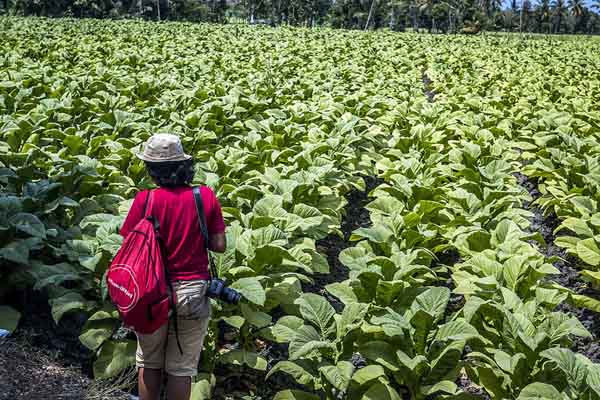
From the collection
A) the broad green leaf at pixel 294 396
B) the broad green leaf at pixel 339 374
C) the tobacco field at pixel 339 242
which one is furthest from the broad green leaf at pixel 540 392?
the broad green leaf at pixel 294 396

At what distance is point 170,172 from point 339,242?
3.94 metres

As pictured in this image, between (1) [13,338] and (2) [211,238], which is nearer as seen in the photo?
(2) [211,238]

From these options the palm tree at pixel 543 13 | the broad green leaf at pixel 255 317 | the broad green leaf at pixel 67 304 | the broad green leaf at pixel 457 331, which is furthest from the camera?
the palm tree at pixel 543 13

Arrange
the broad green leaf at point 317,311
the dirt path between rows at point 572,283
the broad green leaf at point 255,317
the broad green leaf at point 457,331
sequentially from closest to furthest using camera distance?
the broad green leaf at point 457,331
the broad green leaf at point 317,311
the broad green leaf at point 255,317
the dirt path between rows at point 572,283

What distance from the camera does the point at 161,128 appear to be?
795 centimetres

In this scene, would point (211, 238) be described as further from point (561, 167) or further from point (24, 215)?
point (561, 167)

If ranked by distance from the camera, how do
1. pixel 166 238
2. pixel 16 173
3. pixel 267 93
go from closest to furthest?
pixel 166 238 → pixel 16 173 → pixel 267 93

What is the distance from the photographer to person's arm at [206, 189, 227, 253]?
10.0 ft

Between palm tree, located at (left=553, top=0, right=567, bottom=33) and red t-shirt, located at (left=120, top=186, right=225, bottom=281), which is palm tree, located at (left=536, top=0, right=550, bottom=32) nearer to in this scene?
palm tree, located at (left=553, top=0, right=567, bottom=33)

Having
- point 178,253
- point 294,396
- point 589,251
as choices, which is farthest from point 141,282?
point 589,251

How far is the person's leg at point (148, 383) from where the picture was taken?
3.15 m

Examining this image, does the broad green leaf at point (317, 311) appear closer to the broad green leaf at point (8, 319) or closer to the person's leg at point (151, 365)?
the person's leg at point (151, 365)

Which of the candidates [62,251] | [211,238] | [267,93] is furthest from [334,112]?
[211,238]

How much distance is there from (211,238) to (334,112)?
25.7ft
